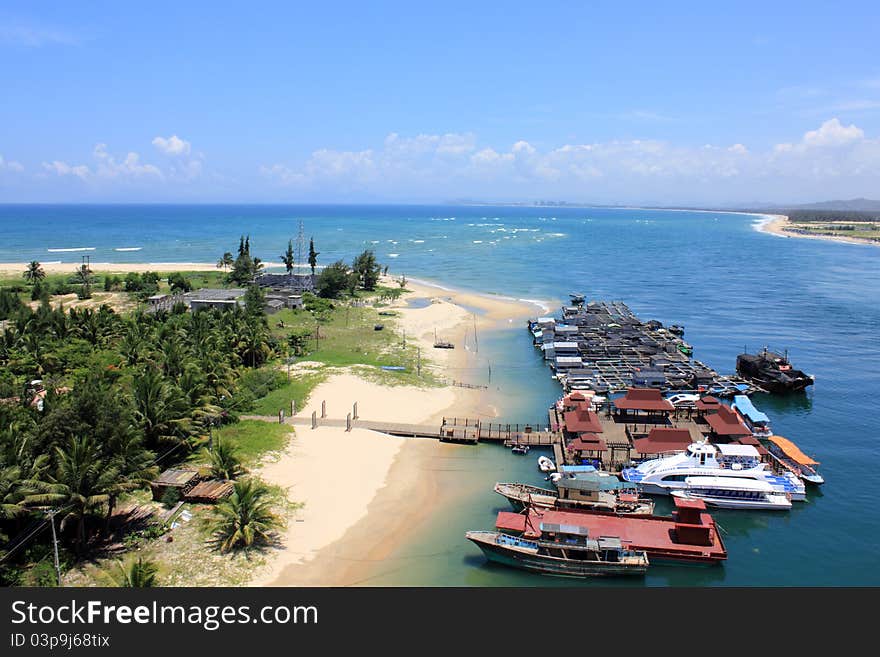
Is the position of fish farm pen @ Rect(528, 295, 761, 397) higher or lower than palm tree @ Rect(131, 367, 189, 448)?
lower

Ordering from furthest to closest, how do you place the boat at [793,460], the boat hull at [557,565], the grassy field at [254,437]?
1. the boat at [793,460]
2. the grassy field at [254,437]
3. the boat hull at [557,565]

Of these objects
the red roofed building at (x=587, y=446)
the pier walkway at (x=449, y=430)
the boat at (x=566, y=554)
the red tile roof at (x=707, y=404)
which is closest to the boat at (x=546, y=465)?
the red roofed building at (x=587, y=446)

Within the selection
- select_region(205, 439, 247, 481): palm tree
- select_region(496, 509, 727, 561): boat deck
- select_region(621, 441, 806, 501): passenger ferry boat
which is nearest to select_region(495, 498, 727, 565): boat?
select_region(496, 509, 727, 561): boat deck

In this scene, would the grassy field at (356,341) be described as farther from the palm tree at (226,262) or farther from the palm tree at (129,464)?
the palm tree at (226,262)

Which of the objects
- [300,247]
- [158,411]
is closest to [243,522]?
[158,411]

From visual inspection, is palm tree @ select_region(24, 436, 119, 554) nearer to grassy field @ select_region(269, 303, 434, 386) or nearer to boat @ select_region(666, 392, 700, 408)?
grassy field @ select_region(269, 303, 434, 386)

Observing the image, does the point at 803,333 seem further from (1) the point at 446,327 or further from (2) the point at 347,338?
(2) the point at 347,338

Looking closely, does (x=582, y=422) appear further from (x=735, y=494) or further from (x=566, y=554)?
(x=566, y=554)
